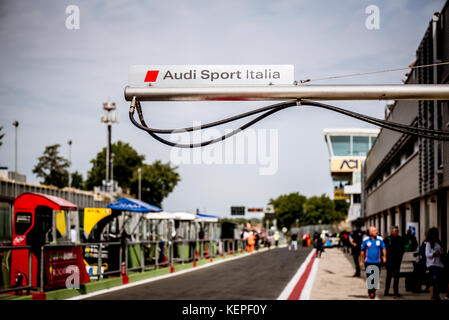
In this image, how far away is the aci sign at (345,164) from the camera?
87438 mm

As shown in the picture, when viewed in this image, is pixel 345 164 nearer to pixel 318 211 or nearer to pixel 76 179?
pixel 318 211

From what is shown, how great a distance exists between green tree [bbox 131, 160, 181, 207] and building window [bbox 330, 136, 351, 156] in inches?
950

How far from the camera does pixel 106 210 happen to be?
20.8 meters

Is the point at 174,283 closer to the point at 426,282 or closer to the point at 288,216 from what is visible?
the point at 426,282

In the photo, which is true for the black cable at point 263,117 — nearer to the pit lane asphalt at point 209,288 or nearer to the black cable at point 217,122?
the black cable at point 217,122

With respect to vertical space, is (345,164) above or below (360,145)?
below

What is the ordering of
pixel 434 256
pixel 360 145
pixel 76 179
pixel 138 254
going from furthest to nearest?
pixel 76 179 → pixel 360 145 → pixel 138 254 → pixel 434 256

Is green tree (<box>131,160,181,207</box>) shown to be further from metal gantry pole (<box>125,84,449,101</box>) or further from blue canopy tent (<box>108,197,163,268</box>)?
metal gantry pole (<box>125,84,449,101</box>)

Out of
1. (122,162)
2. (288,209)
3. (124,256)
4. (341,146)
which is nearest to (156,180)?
(122,162)

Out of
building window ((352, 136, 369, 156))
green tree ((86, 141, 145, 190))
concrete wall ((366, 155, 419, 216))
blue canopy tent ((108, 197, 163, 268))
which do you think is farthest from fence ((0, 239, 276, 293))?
green tree ((86, 141, 145, 190))

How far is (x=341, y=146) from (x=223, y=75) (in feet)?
288

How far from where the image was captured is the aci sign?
3442 inches

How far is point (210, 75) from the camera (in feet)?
13.6

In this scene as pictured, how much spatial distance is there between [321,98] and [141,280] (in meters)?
17.3
